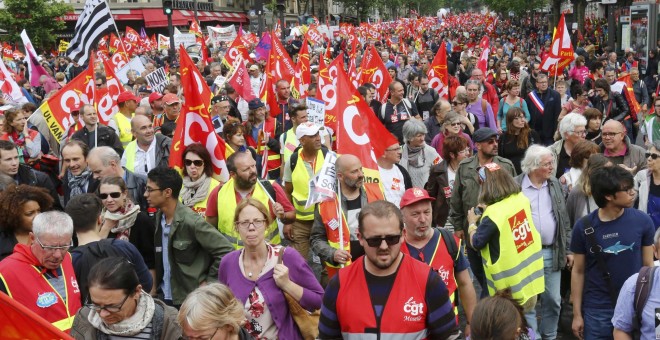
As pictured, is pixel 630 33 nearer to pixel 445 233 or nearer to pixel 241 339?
pixel 445 233

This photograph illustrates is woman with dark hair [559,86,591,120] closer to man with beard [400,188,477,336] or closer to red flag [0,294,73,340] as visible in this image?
man with beard [400,188,477,336]

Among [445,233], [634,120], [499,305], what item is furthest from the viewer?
[634,120]

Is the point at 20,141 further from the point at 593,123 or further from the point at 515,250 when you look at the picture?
the point at 593,123

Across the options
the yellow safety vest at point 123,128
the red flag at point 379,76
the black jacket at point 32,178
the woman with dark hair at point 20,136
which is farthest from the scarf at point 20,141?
the red flag at point 379,76

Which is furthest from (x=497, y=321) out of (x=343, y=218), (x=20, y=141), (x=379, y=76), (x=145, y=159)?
(x=379, y=76)

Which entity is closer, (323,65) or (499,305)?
(499,305)

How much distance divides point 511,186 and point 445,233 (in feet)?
2.38

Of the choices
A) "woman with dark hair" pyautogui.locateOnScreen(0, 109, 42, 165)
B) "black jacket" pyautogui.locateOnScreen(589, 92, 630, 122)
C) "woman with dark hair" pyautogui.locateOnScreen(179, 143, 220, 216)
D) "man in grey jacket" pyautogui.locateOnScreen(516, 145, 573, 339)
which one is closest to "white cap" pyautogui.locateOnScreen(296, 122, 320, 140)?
"woman with dark hair" pyautogui.locateOnScreen(179, 143, 220, 216)

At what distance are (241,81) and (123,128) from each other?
144 inches

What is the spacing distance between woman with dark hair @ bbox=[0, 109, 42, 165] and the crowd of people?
15 cm

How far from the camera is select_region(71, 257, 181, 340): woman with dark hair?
344 centimetres

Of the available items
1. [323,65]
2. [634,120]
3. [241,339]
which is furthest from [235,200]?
[634,120]

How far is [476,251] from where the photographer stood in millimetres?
5508

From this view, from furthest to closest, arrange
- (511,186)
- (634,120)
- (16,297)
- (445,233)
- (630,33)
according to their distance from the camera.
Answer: (630,33)
(634,120)
(511,186)
(445,233)
(16,297)
